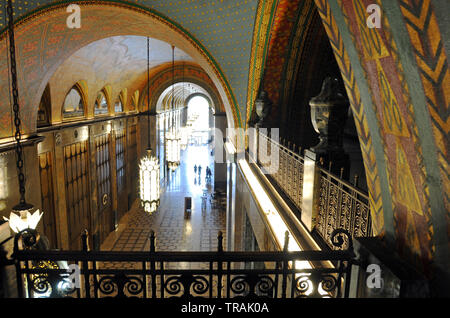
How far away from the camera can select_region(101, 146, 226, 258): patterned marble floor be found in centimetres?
1068

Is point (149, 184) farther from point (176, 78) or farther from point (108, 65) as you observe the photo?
point (176, 78)

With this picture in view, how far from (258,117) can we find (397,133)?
5620 mm

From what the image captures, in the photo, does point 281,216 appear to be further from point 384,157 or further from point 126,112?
point 126,112

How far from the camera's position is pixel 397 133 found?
1.50 metres

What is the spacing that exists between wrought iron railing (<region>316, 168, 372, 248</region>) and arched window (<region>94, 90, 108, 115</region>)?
9.52 metres

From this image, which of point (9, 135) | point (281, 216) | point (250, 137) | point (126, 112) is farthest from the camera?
Result: point (126, 112)

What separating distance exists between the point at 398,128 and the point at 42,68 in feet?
21.2

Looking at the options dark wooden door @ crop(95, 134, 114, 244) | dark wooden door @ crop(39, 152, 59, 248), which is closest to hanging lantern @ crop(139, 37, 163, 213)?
dark wooden door @ crop(39, 152, 59, 248)

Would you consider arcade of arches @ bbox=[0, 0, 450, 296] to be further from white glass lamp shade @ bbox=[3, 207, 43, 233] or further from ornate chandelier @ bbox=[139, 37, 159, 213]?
ornate chandelier @ bbox=[139, 37, 159, 213]

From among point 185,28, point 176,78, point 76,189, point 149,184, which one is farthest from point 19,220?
point 176,78
